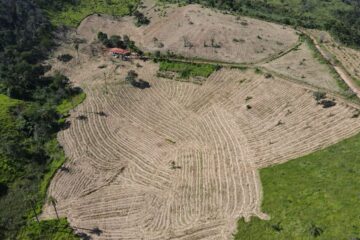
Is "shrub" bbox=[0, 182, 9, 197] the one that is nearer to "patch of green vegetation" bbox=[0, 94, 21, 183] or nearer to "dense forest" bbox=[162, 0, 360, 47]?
"patch of green vegetation" bbox=[0, 94, 21, 183]

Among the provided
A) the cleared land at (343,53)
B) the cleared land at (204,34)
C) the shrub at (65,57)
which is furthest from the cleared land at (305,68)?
the shrub at (65,57)

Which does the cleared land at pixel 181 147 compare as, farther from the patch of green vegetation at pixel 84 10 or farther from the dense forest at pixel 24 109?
the patch of green vegetation at pixel 84 10

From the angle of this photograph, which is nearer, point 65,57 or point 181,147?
point 181,147

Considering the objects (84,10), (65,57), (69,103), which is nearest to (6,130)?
(69,103)

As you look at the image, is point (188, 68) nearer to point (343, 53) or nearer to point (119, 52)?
point (119, 52)

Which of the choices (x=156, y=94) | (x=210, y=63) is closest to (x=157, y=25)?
(x=210, y=63)

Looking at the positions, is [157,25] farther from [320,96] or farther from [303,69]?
[320,96]

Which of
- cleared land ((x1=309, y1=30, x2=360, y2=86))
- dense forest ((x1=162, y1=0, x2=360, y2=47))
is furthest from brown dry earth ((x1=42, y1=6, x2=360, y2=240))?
dense forest ((x1=162, y1=0, x2=360, y2=47))
